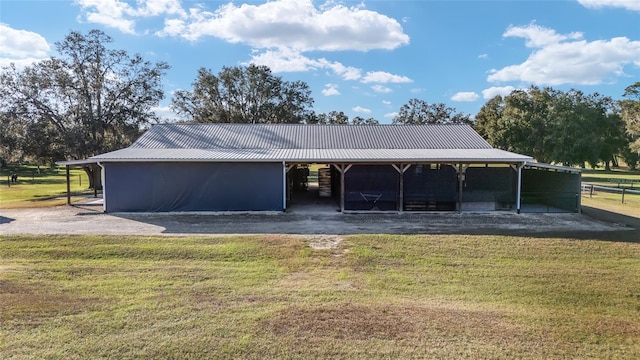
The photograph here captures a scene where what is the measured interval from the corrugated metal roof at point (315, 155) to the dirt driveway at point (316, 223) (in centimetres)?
188

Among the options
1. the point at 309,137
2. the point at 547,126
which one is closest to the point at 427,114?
the point at 547,126

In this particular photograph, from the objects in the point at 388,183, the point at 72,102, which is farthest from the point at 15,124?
the point at 388,183

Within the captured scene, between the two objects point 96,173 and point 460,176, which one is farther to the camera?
point 96,173

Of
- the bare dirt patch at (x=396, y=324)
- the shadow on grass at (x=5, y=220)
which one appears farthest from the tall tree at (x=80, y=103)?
the bare dirt patch at (x=396, y=324)

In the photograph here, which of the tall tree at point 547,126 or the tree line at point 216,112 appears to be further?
the tall tree at point 547,126

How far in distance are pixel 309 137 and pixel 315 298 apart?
12.7m

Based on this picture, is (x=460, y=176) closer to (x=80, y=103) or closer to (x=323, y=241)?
(x=323, y=241)

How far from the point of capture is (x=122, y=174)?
47.4ft

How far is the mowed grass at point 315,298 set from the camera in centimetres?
498

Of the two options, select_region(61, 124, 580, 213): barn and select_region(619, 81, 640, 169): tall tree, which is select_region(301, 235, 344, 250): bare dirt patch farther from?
select_region(619, 81, 640, 169): tall tree

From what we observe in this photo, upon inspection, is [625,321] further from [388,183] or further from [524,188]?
[524,188]

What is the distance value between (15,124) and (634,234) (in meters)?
28.2

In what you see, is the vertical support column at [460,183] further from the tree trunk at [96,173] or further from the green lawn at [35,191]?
the tree trunk at [96,173]

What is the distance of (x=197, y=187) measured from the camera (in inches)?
573
